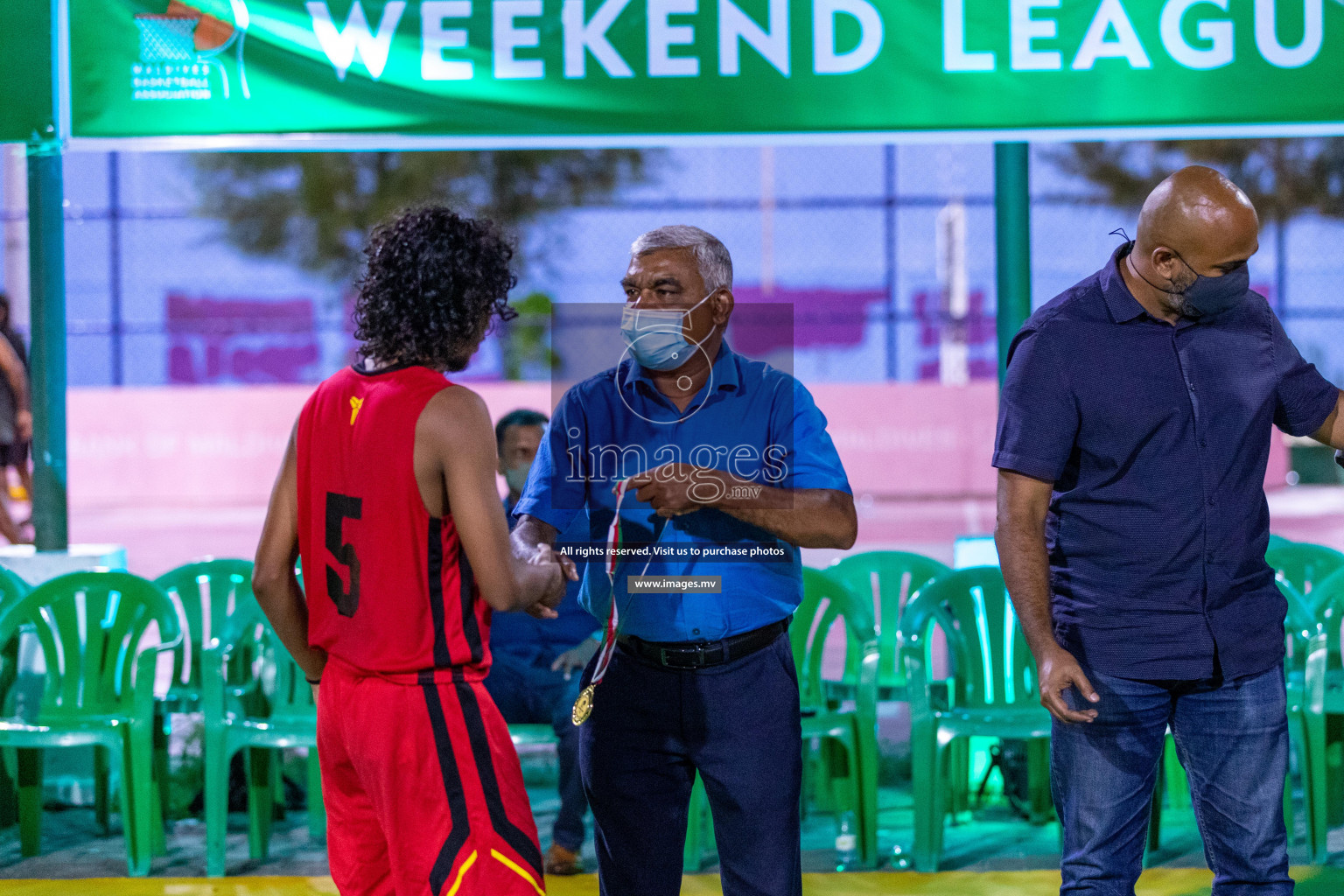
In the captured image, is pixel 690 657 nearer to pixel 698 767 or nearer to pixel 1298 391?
pixel 698 767

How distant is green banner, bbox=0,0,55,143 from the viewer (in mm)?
4711

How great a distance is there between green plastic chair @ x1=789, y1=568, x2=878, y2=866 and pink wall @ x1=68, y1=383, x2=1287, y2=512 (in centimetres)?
1136

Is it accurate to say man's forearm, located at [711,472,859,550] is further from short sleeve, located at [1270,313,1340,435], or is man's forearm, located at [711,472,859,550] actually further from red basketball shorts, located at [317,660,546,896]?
short sleeve, located at [1270,313,1340,435]

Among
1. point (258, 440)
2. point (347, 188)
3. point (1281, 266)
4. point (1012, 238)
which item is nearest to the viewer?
point (1012, 238)

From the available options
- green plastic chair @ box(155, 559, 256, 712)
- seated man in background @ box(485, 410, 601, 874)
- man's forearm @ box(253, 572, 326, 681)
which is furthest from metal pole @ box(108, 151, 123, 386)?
man's forearm @ box(253, 572, 326, 681)

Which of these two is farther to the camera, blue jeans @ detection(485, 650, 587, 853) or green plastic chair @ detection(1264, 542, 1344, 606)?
green plastic chair @ detection(1264, 542, 1344, 606)

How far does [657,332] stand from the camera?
2.81 meters

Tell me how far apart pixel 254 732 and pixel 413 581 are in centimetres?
248

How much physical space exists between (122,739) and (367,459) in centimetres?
279

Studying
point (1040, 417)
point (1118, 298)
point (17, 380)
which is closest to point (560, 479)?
point (1040, 417)

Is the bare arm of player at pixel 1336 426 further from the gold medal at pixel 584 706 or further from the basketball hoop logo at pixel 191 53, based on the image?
the basketball hoop logo at pixel 191 53

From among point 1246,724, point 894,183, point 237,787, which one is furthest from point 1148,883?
point 894,183

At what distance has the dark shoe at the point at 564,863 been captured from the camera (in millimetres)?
4516

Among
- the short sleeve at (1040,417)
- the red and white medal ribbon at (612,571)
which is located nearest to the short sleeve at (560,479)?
the red and white medal ribbon at (612,571)
